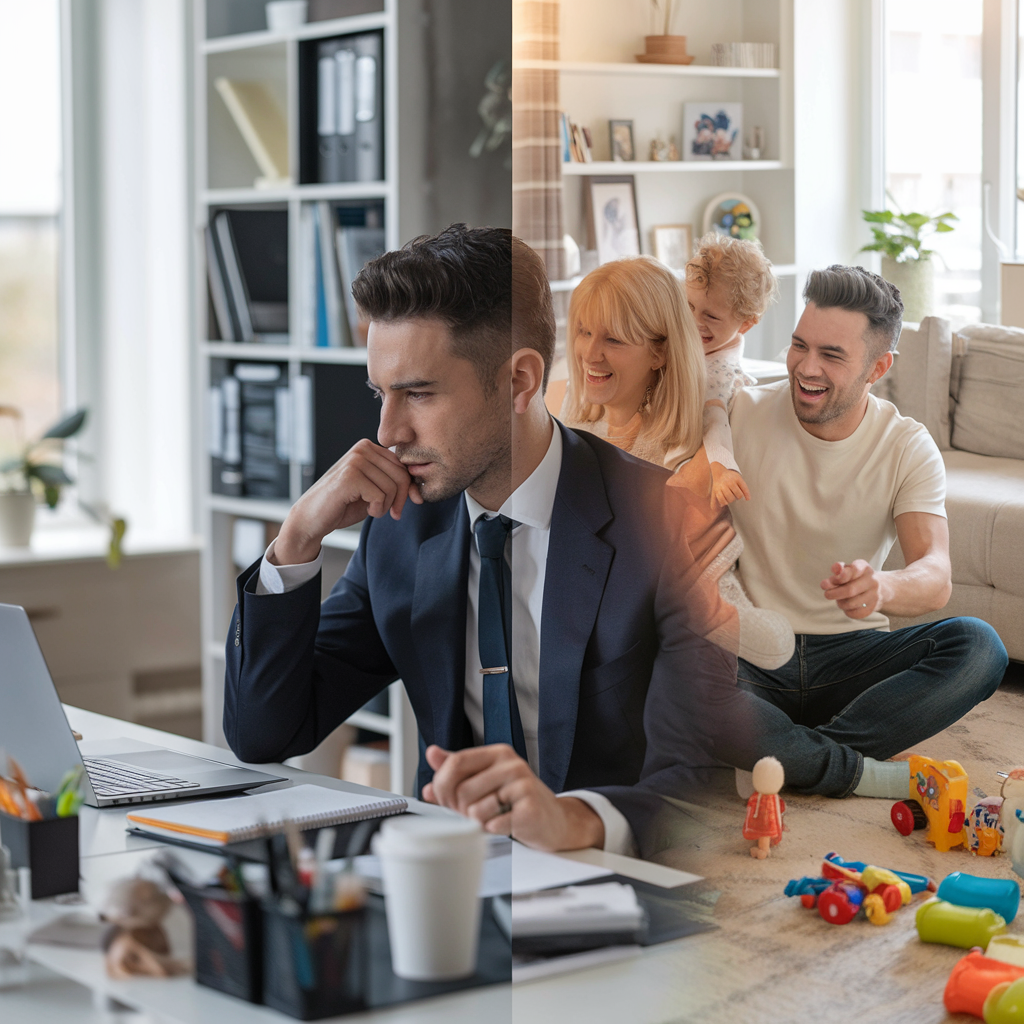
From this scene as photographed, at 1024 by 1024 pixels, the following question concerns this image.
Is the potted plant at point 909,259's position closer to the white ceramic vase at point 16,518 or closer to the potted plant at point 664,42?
the potted plant at point 664,42

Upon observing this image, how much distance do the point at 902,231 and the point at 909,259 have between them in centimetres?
2

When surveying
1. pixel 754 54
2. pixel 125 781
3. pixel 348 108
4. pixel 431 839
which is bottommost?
pixel 125 781

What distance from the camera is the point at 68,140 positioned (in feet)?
11.5

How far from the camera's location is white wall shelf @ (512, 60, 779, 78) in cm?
71

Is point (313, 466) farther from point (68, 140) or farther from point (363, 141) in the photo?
point (68, 140)

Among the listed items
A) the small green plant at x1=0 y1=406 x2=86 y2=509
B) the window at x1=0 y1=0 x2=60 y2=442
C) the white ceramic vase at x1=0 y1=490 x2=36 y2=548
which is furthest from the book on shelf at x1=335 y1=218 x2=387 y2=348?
the window at x1=0 y1=0 x2=60 y2=442

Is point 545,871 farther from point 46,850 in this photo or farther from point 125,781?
point 125,781

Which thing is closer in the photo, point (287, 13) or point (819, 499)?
point (819, 499)

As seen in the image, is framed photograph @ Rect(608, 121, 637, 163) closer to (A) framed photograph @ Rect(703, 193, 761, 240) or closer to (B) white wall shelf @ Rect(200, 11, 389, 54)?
(A) framed photograph @ Rect(703, 193, 761, 240)

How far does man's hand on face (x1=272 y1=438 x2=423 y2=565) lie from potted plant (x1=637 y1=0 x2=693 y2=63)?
610 millimetres

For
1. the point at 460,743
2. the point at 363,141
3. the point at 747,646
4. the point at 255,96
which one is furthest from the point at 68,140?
the point at 747,646

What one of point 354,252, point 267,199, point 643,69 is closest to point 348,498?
point 643,69

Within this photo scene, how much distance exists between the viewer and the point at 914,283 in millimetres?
695

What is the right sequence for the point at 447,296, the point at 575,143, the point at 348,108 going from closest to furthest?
1. the point at 575,143
2. the point at 447,296
3. the point at 348,108
